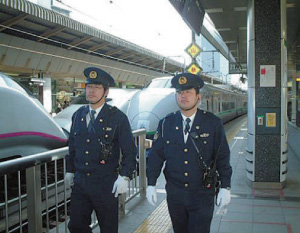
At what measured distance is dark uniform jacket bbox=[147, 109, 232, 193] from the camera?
245 cm

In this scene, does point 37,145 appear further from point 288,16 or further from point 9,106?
point 288,16

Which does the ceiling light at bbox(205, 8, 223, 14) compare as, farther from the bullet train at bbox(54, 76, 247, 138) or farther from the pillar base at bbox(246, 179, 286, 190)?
the pillar base at bbox(246, 179, 286, 190)

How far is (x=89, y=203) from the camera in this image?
2.67 metres

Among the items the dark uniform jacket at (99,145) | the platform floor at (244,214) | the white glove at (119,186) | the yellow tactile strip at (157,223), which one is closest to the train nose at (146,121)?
the platform floor at (244,214)

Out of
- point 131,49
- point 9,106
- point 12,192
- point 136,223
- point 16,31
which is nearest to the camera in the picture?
point 136,223

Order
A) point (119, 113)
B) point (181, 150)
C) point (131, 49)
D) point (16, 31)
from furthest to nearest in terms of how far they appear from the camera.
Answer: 1. point (131, 49)
2. point (16, 31)
3. point (119, 113)
4. point (181, 150)

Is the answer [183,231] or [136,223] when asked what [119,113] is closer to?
[183,231]

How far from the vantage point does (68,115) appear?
949 centimetres

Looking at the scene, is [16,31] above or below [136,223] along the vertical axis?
above

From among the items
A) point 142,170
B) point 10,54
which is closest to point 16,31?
point 10,54

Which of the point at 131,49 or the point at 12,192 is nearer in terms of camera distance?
the point at 12,192

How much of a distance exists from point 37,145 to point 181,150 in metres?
3.16

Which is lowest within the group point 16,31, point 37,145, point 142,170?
point 142,170

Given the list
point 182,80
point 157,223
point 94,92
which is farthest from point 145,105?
point 182,80
